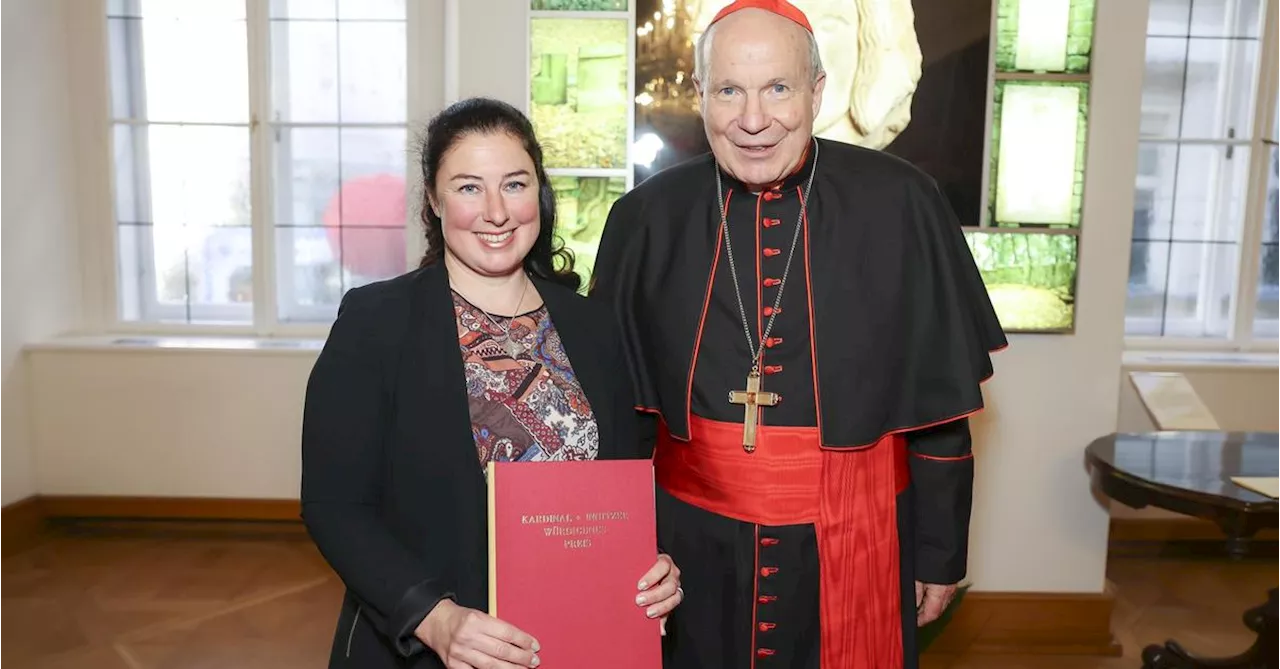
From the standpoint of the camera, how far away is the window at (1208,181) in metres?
4.77

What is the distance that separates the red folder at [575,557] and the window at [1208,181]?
426cm

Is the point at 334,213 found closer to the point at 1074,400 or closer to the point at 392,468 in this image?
the point at 1074,400

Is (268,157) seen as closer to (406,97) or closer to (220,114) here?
(220,114)

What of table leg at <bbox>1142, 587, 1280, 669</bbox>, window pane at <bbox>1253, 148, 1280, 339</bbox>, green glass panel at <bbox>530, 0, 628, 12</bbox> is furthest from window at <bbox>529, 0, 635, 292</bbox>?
window pane at <bbox>1253, 148, 1280, 339</bbox>

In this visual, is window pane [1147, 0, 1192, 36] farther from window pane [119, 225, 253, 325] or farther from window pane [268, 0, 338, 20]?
window pane [119, 225, 253, 325]

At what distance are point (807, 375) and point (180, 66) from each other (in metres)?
4.40

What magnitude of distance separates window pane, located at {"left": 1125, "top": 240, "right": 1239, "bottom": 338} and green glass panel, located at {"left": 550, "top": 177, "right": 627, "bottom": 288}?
2987mm

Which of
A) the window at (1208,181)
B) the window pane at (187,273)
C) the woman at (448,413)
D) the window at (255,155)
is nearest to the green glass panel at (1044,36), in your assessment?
the window at (1208,181)

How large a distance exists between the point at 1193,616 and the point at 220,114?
512 cm

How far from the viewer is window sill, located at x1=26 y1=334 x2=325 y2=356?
463cm

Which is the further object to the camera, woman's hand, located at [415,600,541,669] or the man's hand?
the man's hand

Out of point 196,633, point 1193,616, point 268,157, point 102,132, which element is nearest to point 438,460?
point 196,633

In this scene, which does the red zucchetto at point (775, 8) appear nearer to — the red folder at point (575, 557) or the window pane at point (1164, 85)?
the red folder at point (575, 557)

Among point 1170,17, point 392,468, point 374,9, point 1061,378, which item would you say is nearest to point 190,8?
point 374,9
